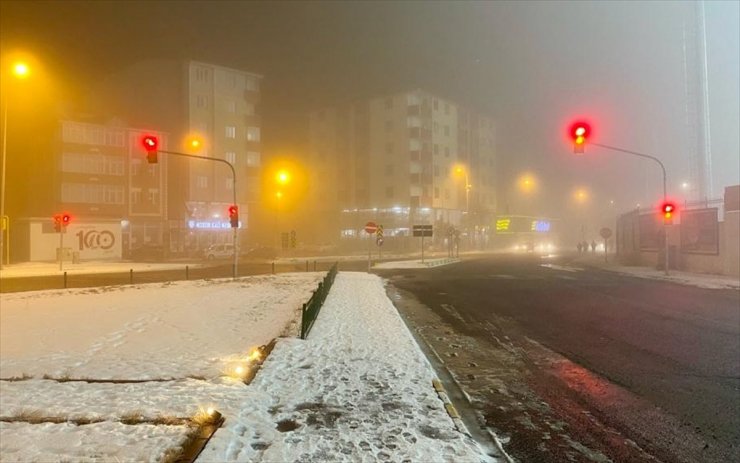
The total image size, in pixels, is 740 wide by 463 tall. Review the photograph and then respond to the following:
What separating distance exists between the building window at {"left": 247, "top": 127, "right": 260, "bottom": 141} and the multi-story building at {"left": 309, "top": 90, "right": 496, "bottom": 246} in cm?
1956

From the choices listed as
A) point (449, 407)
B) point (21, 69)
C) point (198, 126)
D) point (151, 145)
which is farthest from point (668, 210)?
point (198, 126)

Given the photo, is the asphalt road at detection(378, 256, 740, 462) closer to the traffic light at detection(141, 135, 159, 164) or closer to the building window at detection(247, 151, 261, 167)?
the traffic light at detection(141, 135, 159, 164)

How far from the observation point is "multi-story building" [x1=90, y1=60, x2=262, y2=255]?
6372cm

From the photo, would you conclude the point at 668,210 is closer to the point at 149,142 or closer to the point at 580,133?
the point at 580,133

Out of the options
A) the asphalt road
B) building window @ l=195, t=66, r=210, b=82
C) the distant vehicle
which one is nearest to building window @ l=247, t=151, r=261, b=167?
building window @ l=195, t=66, r=210, b=82

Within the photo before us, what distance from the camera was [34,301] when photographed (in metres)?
17.2

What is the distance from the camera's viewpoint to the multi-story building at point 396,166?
80750 millimetres

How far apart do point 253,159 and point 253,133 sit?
3.75m

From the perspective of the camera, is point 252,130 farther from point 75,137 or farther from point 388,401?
point 388,401

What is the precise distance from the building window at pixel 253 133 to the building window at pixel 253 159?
199 cm

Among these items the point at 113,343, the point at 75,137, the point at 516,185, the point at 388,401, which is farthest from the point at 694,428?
the point at 516,185

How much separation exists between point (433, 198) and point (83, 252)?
5130cm

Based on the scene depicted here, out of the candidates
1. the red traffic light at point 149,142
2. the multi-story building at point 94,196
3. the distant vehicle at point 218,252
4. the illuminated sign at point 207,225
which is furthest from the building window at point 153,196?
the red traffic light at point 149,142

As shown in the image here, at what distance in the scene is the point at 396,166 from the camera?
81.6 m
